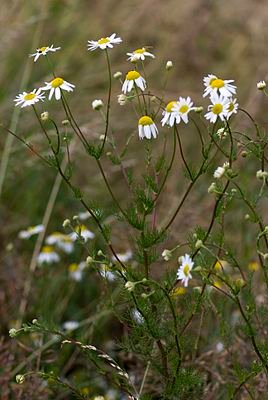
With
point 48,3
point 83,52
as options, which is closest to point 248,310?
point 48,3

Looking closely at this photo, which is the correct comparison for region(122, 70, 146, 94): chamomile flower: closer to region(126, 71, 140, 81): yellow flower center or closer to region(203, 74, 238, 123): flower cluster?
region(126, 71, 140, 81): yellow flower center

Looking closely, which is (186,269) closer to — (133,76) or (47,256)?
(133,76)

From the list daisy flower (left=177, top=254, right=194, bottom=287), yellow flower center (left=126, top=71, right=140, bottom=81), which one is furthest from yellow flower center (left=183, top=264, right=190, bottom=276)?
yellow flower center (left=126, top=71, right=140, bottom=81)

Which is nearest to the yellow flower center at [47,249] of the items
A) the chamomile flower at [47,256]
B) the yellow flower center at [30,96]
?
the chamomile flower at [47,256]

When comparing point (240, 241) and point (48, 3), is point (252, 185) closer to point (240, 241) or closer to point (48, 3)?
point (240, 241)

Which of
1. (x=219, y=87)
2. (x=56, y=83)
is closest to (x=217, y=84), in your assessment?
(x=219, y=87)
